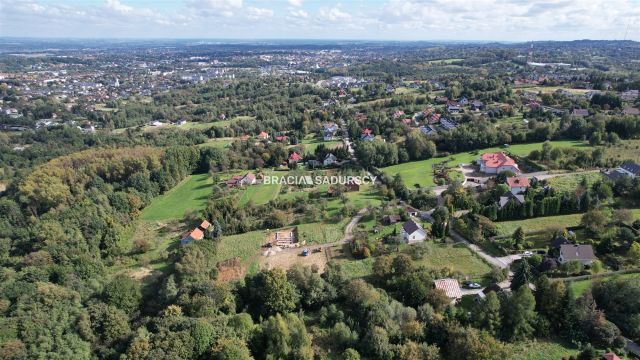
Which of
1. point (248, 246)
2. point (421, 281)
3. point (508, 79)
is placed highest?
point (508, 79)

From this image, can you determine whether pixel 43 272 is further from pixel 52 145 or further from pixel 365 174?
pixel 52 145

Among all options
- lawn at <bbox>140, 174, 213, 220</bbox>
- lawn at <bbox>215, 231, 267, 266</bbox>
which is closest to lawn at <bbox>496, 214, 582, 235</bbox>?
lawn at <bbox>215, 231, 267, 266</bbox>

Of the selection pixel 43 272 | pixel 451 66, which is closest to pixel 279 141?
pixel 43 272

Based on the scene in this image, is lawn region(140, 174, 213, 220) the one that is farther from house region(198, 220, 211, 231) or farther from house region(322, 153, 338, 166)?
house region(322, 153, 338, 166)

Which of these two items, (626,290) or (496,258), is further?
(496,258)

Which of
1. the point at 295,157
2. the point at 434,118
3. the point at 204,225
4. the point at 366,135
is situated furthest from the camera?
the point at 434,118

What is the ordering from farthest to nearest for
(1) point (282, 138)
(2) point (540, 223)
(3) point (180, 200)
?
(1) point (282, 138) < (3) point (180, 200) < (2) point (540, 223)

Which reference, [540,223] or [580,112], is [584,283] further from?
[580,112]

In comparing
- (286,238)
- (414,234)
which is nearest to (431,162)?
(414,234)
